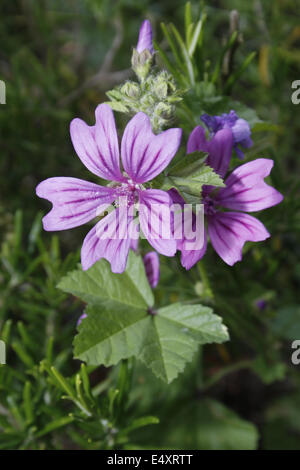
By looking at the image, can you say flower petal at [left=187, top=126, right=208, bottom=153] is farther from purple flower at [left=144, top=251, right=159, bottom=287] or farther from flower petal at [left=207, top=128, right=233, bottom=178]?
purple flower at [left=144, top=251, right=159, bottom=287]

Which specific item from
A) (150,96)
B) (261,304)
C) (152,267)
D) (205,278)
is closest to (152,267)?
(152,267)

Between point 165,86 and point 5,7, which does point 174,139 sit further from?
point 5,7

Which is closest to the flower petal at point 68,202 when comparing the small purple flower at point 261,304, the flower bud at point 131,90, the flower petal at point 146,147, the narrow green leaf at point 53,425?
the flower petal at point 146,147

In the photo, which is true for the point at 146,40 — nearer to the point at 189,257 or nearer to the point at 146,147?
the point at 146,147

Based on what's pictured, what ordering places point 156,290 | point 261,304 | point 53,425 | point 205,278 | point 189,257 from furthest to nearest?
point 261,304
point 156,290
point 53,425
point 205,278
point 189,257

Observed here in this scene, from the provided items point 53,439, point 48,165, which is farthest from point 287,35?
point 53,439

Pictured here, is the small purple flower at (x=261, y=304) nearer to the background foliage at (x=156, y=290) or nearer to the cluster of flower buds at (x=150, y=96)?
the background foliage at (x=156, y=290)
